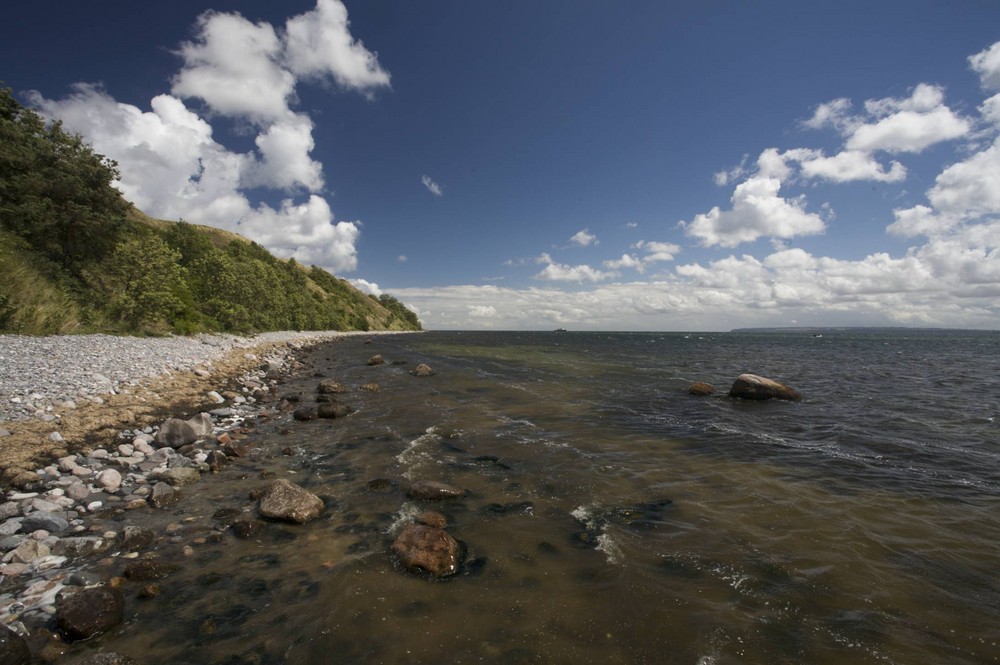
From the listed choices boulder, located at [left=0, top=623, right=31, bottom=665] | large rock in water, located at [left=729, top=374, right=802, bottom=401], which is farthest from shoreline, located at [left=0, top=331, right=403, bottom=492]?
large rock in water, located at [left=729, top=374, right=802, bottom=401]

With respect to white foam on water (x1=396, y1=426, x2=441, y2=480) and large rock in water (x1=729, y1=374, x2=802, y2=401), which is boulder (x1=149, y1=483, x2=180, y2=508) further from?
large rock in water (x1=729, y1=374, x2=802, y2=401)

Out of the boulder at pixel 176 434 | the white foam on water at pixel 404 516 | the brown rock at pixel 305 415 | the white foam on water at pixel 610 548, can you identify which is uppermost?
the boulder at pixel 176 434

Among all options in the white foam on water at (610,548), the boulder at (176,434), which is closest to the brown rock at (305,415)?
the boulder at (176,434)

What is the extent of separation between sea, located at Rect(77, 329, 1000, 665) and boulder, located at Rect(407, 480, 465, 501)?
182mm

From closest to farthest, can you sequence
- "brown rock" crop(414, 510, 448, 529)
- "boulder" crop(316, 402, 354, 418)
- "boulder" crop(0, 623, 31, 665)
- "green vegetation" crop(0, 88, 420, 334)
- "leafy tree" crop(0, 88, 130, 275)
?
"boulder" crop(0, 623, 31, 665)
"brown rock" crop(414, 510, 448, 529)
"boulder" crop(316, 402, 354, 418)
"green vegetation" crop(0, 88, 420, 334)
"leafy tree" crop(0, 88, 130, 275)

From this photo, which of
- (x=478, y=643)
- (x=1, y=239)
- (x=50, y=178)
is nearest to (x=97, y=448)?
(x=478, y=643)

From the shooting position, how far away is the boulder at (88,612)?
167 inches

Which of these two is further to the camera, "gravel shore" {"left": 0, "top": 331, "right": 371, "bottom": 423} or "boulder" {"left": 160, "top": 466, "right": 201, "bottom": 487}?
"gravel shore" {"left": 0, "top": 331, "right": 371, "bottom": 423}

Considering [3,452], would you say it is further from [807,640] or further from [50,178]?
[50,178]

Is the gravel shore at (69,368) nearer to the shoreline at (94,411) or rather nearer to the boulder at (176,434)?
the shoreline at (94,411)

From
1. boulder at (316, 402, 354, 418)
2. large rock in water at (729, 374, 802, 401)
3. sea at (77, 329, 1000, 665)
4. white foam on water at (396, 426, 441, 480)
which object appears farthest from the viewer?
large rock in water at (729, 374, 802, 401)

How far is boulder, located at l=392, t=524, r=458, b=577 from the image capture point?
5781 millimetres

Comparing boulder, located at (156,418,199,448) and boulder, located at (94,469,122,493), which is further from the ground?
boulder, located at (156,418,199,448)

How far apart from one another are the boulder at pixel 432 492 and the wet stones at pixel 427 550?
1.87m
